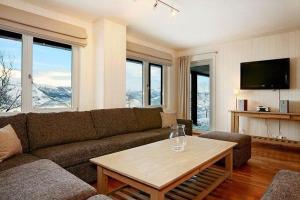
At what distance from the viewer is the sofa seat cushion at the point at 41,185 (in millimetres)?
1127

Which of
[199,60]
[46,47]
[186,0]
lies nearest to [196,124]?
[199,60]

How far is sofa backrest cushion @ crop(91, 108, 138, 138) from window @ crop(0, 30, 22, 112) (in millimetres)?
1093

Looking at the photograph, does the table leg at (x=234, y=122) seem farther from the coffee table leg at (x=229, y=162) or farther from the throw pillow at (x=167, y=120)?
the coffee table leg at (x=229, y=162)

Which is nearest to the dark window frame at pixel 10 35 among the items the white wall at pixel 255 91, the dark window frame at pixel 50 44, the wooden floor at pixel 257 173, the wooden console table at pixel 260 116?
the dark window frame at pixel 50 44

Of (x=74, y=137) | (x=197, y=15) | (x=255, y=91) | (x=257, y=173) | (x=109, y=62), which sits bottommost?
(x=257, y=173)

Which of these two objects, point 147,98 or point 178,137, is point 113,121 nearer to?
point 178,137

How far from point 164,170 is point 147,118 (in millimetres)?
2112

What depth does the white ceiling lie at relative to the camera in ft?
9.12

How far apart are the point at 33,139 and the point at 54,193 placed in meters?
1.31

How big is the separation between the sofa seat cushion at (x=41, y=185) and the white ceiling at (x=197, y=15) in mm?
2303

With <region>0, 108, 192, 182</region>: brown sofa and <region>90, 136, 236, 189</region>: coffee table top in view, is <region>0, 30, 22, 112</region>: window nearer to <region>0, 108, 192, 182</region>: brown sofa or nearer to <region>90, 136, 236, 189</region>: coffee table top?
<region>0, 108, 192, 182</region>: brown sofa

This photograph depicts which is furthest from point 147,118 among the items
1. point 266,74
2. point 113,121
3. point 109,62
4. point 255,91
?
point 266,74

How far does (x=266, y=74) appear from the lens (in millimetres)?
4012

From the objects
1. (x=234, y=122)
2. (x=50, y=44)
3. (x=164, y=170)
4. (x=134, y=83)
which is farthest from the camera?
(x=134, y=83)
